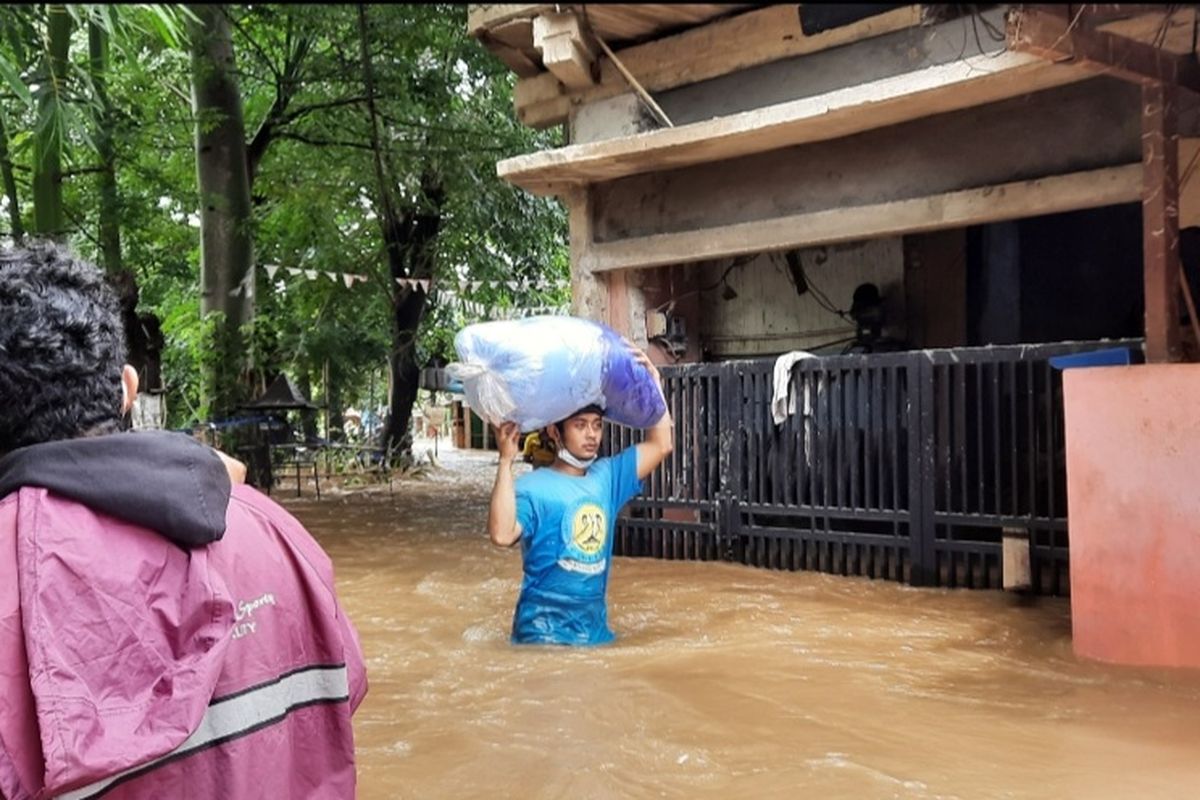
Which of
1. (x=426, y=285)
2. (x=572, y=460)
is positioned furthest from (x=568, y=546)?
(x=426, y=285)

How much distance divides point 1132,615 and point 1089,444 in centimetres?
73

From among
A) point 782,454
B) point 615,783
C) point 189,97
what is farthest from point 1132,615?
point 189,97

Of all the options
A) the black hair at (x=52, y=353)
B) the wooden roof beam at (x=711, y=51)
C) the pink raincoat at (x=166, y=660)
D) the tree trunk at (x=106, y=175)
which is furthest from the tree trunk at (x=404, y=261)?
the pink raincoat at (x=166, y=660)

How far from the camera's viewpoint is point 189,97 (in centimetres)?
1445

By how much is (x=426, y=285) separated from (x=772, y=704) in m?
11.4

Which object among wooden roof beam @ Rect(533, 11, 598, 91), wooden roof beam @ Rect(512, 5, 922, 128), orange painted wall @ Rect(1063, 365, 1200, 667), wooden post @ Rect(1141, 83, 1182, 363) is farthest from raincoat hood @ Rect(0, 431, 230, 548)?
wooden roof beam @ Rect(533, 11, 598, 91)

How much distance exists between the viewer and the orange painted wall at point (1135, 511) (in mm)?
4199

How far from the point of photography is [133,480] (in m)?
1.44

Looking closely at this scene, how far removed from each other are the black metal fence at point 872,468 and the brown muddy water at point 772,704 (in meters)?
0.32

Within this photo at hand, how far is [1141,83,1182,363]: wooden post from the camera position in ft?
15.0

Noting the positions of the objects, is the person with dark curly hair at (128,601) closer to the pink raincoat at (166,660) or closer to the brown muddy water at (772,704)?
→ the pink raincoat at (166,660)

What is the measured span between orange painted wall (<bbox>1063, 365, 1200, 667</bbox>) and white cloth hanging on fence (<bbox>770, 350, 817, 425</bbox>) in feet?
8.13

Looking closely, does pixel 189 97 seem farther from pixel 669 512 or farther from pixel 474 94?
pixel 669 512

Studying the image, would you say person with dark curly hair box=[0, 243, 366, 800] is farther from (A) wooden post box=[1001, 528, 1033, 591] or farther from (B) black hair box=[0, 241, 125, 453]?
(A) wooden post box=[1001, 528, 1033, 591]
